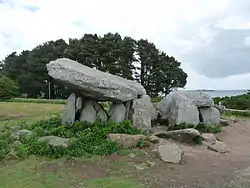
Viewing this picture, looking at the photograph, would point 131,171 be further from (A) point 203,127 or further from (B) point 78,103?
(A) point 203,127

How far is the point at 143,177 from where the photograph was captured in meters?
7.55

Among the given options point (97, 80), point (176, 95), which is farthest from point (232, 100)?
point (97, 80)

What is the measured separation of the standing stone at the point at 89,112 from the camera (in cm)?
1188

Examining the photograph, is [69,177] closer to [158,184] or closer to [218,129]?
[158,184]

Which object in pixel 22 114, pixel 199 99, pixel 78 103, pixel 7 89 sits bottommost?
pixel 22 114

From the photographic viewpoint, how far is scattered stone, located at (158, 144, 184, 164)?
8805mm

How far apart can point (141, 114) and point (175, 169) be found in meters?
3.86

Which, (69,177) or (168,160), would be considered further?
(168,160)

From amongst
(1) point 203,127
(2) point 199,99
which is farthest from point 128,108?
(2) point 199,99

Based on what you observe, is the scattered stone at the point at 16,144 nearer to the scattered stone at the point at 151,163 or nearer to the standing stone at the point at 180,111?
the scattered stone at the point at 151,163

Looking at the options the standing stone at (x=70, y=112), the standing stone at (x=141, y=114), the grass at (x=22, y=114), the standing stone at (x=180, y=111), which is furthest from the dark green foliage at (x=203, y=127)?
the grass at (x=22, y=114)

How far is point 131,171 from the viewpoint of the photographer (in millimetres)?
7992

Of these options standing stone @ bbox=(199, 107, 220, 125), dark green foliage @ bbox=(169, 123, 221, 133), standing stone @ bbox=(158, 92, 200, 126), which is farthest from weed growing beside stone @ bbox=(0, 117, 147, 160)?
standing stone @ bbox=(199, 107, 220, 125)

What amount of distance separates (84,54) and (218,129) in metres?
27.8
